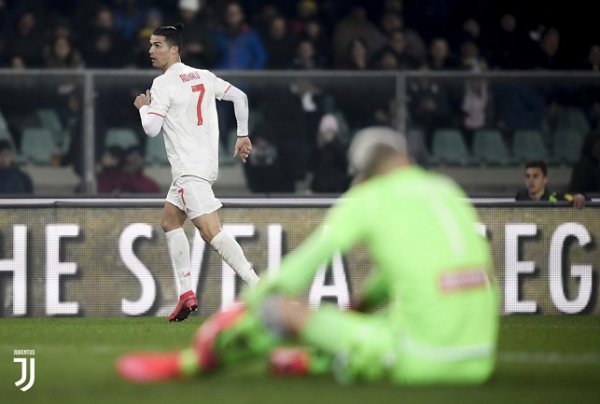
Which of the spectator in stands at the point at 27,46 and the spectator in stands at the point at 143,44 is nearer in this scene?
the spectator in stands at the point at 143,44

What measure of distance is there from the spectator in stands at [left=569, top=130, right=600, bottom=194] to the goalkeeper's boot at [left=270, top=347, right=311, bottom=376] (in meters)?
7.75

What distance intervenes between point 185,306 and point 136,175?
119 inches

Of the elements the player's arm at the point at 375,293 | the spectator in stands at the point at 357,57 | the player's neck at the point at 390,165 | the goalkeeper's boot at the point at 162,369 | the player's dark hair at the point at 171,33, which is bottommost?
the goalkeeper's boot at the point at 162,369

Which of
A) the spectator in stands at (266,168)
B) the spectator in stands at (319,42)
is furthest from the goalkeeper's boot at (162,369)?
the spectator in stands at (319,42)

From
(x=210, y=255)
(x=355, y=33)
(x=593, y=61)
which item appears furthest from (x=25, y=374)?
(x=355, y=33)

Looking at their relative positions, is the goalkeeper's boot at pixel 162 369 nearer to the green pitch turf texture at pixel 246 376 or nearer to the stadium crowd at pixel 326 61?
the green pitch turf texture at pixel 246 376

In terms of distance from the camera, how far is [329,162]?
16.1 meters

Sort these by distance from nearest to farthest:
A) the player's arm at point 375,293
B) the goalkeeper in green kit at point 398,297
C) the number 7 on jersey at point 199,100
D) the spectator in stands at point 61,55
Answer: the goalkeeper in green kit at point 398,297 < the player's arm at point 375,293 < the number 7 on jersey at point 199,100 < the spectator in stands at point 61,55

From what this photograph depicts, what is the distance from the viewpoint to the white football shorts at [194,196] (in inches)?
524

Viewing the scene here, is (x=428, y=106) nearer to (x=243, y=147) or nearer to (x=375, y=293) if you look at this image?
(x=243, y=147)

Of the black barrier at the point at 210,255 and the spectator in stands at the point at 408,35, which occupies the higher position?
the spectator in stands at the point at 408,35

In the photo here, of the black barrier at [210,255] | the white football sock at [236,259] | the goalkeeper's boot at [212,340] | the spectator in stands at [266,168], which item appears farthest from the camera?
the spectator in stands at [266,168]

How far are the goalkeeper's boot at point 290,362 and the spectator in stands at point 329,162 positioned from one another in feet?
24.4

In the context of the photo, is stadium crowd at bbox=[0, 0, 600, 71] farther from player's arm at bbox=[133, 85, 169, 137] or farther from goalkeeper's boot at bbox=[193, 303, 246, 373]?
goalkeeper's boot at bbox=[193, 303, 246, 373]
